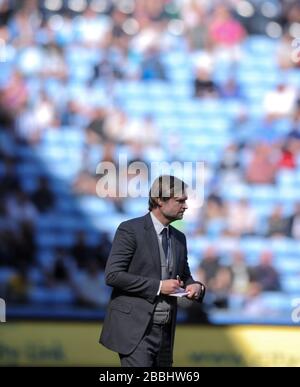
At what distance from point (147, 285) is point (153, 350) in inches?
15.4

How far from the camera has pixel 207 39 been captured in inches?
565

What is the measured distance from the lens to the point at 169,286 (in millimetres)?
5504

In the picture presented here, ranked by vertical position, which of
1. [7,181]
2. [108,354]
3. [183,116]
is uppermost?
[183,116]

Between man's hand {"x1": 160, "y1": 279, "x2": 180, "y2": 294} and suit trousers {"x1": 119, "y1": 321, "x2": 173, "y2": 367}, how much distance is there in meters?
0.22

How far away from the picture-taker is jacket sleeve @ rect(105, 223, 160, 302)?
549 cm

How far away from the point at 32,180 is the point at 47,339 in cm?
312

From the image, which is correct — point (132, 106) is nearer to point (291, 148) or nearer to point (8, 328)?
point (291, 148)

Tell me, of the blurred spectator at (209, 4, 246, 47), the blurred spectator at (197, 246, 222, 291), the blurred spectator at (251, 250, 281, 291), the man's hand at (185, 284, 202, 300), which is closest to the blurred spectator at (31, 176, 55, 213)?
the blurred spectator at (197, 246, 222, 291)

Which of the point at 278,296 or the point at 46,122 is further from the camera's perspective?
the point at 46,122

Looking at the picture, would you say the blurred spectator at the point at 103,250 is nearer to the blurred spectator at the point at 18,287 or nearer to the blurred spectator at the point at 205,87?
the blurred spectator at the point at 18,287

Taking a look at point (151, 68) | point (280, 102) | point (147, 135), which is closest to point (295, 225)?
point (280, 102)

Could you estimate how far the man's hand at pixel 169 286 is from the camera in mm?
5500

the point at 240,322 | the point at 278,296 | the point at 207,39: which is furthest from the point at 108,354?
the point at 207,39

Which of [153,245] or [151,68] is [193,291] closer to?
[153,245]
